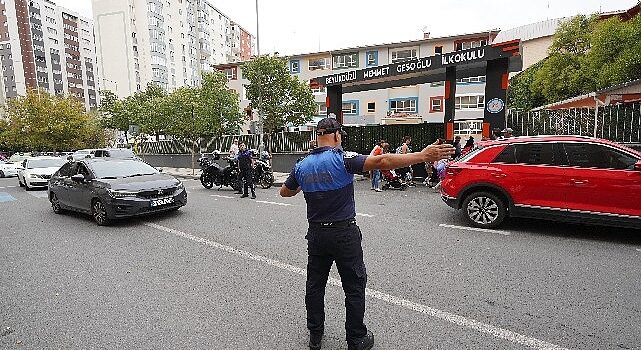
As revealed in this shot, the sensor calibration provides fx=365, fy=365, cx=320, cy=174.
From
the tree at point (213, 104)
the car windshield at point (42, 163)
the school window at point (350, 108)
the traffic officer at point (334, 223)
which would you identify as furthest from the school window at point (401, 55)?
the traffic officer at point (334, 223)

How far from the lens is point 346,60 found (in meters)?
36.9

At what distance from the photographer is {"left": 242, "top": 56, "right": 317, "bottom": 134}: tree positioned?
30109 mm

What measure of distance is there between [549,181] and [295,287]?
4508 mm

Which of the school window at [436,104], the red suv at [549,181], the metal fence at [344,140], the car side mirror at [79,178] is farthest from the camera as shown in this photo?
the school window at [436,104]

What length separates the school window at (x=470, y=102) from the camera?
32594mm

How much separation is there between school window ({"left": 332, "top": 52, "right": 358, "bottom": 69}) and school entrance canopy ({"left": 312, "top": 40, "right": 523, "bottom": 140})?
23.0 m

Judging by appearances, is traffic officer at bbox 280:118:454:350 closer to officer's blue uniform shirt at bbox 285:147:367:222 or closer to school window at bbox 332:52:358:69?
officer's blue uniform shirt at bbox 285:147:367:222

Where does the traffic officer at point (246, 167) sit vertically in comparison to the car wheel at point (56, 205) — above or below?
above

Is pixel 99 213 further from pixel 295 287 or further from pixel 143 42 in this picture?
pixel 143 42

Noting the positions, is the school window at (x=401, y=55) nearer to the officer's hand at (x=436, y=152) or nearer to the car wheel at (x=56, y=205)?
the car wheel at (x=56, y=205)

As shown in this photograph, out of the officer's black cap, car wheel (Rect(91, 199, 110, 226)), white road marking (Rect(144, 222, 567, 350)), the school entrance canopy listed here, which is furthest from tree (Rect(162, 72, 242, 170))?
the officer's black cap

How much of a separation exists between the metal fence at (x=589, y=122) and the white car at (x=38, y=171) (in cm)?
1788

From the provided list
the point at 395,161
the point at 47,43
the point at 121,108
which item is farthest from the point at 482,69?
the point at 47,43

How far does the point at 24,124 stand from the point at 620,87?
44734mm
